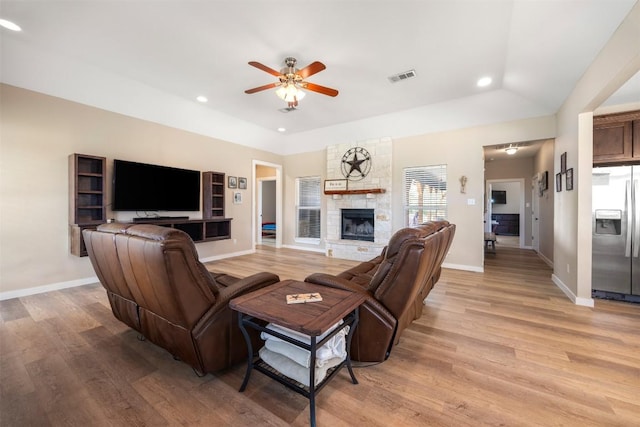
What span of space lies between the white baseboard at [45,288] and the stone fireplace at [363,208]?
4.40 m

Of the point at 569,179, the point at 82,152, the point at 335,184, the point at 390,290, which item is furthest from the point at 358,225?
the point at 82,152

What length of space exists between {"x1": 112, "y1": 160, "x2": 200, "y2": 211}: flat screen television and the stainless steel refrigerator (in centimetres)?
636

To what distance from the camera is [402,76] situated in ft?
12.3

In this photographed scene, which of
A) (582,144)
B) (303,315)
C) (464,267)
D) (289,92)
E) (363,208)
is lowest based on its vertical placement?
(464,267)

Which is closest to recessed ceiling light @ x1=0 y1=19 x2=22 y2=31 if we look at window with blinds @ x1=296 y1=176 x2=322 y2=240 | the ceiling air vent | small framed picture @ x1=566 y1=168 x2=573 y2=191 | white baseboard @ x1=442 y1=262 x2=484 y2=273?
the ceiling air vent

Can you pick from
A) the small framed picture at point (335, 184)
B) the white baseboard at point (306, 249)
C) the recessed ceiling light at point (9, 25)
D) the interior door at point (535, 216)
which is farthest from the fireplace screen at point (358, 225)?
the recessed ceiling light at point (9, 25)

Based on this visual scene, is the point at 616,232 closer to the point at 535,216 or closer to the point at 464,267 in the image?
the point at 464,267

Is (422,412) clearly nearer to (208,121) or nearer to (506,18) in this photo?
(506,18)

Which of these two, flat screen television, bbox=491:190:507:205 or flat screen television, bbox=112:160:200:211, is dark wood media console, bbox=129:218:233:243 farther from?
flat screen television, bbox=491:190:507:205

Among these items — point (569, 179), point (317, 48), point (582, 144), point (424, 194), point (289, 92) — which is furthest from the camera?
point (424, 194)

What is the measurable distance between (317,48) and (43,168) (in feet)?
13.2

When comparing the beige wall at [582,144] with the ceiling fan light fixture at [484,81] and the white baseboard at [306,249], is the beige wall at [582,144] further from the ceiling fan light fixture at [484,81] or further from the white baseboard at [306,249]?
the white baseboard at [306,249]

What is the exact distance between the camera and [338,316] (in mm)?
1297

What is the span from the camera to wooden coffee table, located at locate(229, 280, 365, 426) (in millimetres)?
1209
